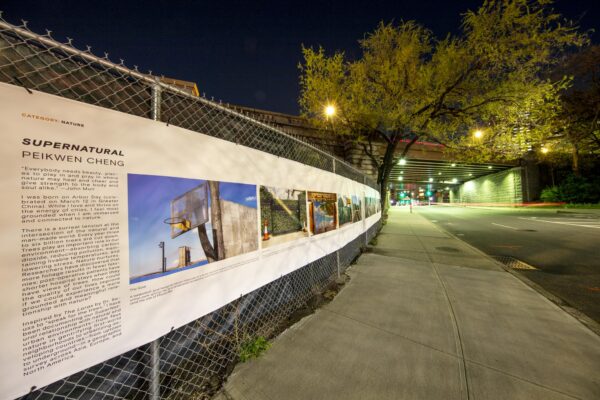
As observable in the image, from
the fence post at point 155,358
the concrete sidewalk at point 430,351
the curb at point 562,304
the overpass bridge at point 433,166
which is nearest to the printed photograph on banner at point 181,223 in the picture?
the fence post at point 155,358

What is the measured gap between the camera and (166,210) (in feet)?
5.02

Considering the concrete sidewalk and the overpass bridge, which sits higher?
the overpass bridge

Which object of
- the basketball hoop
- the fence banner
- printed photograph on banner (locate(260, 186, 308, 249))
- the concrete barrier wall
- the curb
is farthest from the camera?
the concrete barrier wall

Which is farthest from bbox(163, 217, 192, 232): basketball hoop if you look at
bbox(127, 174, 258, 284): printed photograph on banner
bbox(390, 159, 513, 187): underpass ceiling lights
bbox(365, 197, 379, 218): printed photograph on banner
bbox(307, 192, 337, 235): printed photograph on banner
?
bbox(390, 159, 513, 187): underpass ceiling lights

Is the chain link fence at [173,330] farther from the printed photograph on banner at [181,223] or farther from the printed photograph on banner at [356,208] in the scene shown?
the printed photograph on banner at [356,208]

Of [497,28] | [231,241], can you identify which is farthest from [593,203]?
[231,241]

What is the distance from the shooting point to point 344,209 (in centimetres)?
476

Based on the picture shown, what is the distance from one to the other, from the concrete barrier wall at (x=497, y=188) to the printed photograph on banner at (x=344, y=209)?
35636 mm

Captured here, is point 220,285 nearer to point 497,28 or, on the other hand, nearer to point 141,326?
point 141,326

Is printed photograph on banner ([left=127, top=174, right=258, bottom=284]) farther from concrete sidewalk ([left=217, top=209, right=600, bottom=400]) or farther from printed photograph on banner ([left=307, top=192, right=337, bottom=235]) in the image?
printed photograph on banner ([left=307, top=192, right=337, bottom=235])

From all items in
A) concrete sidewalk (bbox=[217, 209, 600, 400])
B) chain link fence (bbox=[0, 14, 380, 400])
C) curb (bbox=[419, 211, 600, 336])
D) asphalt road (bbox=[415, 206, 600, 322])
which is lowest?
asphalt road (bbox=[415, 206, 600, 322])

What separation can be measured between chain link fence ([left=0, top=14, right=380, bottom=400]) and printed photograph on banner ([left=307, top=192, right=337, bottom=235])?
1.02m

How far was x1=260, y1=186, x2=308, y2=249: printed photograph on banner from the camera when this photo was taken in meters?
2.47

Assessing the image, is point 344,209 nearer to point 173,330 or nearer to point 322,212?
point 322,212
